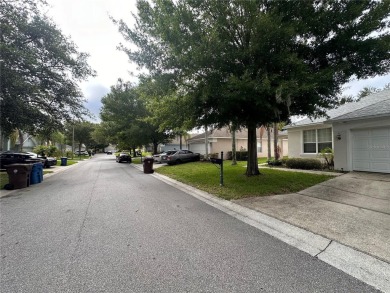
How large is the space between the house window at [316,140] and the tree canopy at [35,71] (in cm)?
1579

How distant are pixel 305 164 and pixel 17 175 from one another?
15.6 metres

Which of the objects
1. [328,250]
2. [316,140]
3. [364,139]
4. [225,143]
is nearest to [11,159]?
[225,143]

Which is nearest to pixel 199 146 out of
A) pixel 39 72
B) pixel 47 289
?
pixel 39 72

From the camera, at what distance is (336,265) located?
307 centimetres

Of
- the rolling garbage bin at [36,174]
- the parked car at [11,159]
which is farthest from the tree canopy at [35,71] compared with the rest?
the parked car at [11,159]

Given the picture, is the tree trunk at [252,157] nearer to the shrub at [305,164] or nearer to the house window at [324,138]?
the shrub at [305,164]

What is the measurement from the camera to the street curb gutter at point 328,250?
2.80 meters

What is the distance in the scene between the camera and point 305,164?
44.0ft

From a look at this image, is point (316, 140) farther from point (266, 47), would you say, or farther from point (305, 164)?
point (266, 47)

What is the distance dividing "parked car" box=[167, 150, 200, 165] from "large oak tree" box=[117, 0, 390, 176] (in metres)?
13.5

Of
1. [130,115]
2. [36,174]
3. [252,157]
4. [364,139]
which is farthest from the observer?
[130,115]

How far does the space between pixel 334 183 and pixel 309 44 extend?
17.9 ft

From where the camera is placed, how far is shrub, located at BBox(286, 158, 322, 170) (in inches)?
509

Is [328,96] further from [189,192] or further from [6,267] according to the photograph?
[6,267]
